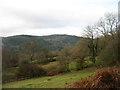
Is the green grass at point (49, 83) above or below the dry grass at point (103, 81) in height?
below

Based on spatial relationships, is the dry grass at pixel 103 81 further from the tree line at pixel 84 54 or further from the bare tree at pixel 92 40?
the bare tree at pixel 92 40

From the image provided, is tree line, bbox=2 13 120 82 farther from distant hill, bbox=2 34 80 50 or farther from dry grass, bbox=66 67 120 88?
dry grass, bbox=66 67 120 88

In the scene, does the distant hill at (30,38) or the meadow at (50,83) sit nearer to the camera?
the meadow at (50,83)

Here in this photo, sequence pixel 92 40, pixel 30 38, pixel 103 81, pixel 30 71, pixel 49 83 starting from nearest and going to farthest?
pixel 103 81
pixel 49 83
pixel 30 71
pixel 92 40
pixel 30 38

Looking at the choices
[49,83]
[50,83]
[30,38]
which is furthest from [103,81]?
[30,38]

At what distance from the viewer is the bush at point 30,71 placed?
102 feet

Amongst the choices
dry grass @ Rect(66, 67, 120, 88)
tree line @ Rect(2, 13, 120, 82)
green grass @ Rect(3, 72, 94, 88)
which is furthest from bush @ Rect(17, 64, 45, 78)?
dry grass @ Rect(66, 67, 120, 88)

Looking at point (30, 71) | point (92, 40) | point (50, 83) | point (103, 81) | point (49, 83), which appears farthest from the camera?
point (92, 40)

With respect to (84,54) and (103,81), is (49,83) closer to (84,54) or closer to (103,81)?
(103,81)

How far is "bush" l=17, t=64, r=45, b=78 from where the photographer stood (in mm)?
31191

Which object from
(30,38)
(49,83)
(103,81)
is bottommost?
(49,83)

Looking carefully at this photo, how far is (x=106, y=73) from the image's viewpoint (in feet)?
30.1

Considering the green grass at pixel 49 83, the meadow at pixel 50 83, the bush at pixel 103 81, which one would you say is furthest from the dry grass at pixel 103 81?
the green grass at pixel 49 83

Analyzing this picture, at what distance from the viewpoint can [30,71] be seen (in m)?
32.4
